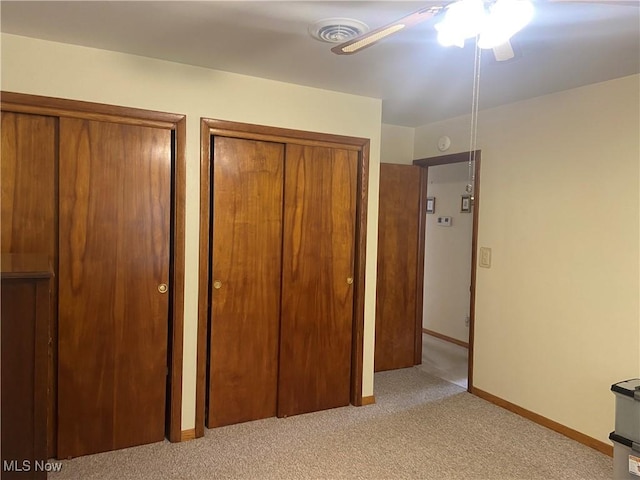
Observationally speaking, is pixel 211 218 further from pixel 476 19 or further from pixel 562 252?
pixel 562 252

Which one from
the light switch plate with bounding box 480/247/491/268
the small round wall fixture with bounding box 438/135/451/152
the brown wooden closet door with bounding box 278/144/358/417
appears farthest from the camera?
the small round wall fixture with bounding box 438/135/451/152

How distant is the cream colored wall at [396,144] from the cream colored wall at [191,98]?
0.92 meters

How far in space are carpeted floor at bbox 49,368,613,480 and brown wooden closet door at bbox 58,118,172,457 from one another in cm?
20

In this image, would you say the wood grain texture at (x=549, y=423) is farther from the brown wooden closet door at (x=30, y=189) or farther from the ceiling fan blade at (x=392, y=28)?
the brown wooden closet door at (x=30, y=189)

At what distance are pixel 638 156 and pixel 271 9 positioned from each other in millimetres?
2221

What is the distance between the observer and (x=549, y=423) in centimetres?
313

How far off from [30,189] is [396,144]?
3.02 m

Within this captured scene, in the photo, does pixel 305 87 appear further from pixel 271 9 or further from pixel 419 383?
pixel 419 383

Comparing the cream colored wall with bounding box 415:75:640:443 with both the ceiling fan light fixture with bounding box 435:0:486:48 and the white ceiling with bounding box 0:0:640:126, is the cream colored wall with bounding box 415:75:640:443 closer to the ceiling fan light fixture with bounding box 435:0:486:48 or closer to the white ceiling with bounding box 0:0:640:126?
the white ceiling with bounding box 0:0:640:126

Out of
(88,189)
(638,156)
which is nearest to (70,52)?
(88,189)

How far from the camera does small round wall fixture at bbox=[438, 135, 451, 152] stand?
4.01 meters

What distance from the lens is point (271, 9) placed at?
194cm

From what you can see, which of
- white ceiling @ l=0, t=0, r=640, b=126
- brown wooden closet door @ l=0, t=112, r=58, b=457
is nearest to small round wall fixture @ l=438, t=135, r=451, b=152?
white ceiling @ l=0, t=0, r=640, b=126

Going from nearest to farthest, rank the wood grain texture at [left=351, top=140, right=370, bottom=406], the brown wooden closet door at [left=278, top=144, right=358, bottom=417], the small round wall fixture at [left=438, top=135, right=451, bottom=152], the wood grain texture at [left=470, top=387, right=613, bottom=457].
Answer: the wood grain texture at [left=470, top=387, right=613, bottom=457]
the brown wooden closet door at [left=278, top=144, right=358, bottom=417]
the wood grain texture at [left=351, top=140, right=370, bottom=406]
the small round wall fixture at [left=438, top=135, right=451, bottom=152]
